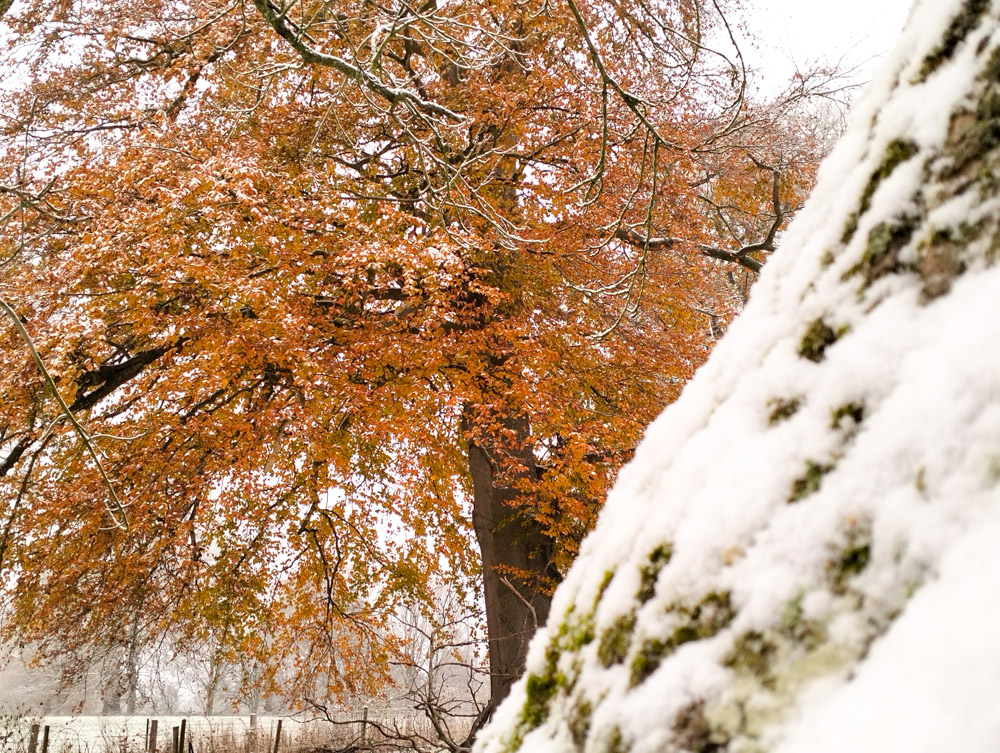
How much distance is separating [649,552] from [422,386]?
700 centimetres

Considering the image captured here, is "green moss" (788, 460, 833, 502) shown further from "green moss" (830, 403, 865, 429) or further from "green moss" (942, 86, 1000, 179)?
"green moss" (942, 86, 1000, 179)

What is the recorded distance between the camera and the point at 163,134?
7.44m

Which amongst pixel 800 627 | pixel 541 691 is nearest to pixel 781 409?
pixel 800 627

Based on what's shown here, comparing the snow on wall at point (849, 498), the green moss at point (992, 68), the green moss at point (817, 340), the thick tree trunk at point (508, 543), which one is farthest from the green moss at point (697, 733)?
the thick tree trunk at point (508, 543)

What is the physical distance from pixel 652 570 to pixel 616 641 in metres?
0.08

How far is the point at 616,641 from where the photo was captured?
0.69 m

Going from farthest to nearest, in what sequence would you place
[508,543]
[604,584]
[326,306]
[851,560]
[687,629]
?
[508,543], [326,306], [604,584], [687,629], [851,560]

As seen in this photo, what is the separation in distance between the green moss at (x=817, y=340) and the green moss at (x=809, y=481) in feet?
0.37

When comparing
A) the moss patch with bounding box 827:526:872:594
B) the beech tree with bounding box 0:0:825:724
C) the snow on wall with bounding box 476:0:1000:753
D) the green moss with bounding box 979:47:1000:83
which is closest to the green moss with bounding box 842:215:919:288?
the snow on wall with bounding box 476:0:1000:753

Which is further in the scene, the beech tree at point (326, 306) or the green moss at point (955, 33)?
the beech tree at point (326, 306)

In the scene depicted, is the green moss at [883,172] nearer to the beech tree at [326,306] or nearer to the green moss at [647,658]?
the green moss at [647,658]

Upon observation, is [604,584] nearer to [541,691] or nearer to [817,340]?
[541,691]

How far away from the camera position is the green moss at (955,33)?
597mm

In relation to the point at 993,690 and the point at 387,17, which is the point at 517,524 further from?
the point at 993,690
